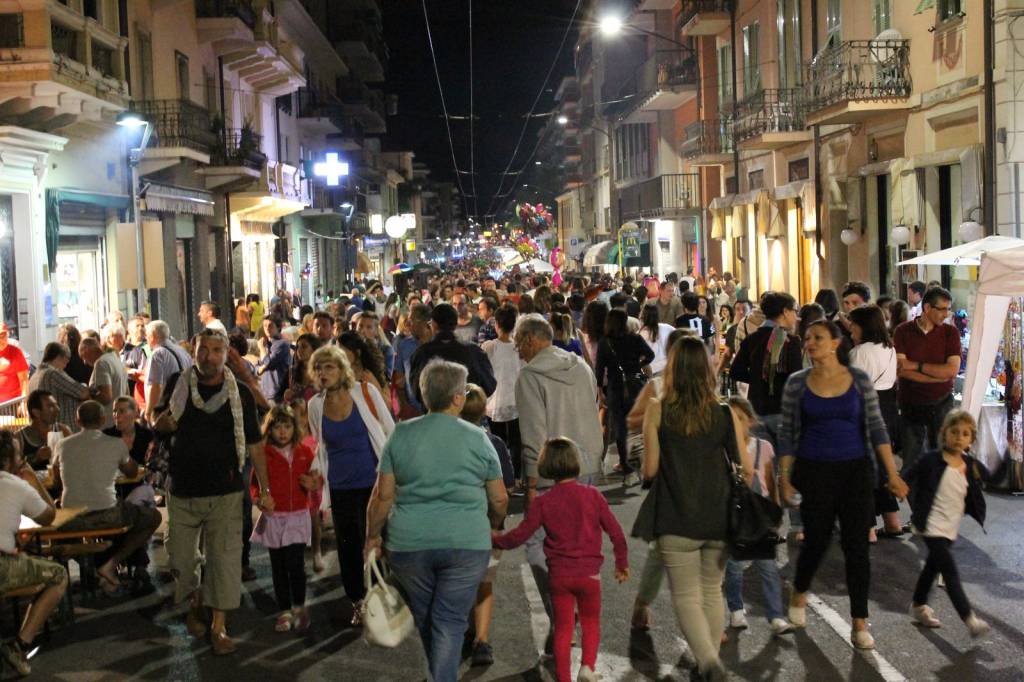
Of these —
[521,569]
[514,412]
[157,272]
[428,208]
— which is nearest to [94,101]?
[157,272]

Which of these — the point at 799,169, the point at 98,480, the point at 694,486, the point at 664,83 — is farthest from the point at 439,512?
the point at 664,83

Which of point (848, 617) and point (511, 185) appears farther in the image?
point (511, 185)

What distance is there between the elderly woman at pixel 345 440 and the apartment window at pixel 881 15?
15.9 m

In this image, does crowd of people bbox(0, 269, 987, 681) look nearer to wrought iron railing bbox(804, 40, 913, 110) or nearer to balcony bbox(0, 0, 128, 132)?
balcony bbox(0, 0, 128, 132)

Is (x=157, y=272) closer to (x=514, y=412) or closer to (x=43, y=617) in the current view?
(x=514, y=412)

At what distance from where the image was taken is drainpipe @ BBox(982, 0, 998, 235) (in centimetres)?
1647

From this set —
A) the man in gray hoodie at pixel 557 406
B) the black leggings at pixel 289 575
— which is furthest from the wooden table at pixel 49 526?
the man in gray hoodie at pixel 557 406

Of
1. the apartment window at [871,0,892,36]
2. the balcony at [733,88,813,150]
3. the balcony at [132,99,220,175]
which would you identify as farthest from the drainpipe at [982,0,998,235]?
the balcony at [132,99,220,175]

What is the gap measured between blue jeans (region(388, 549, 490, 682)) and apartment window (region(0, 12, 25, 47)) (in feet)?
44.6

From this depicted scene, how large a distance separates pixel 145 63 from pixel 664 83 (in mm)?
17684

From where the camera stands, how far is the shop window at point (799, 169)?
26625mm

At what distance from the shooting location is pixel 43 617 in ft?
23.9

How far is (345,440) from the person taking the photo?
7.54 meters

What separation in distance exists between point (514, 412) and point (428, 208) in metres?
146
